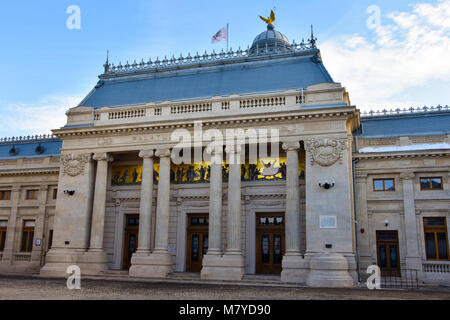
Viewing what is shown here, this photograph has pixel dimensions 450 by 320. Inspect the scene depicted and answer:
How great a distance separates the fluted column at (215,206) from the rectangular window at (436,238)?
13.3 meters

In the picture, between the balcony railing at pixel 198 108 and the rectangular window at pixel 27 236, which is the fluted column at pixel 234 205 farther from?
the rectangular window at pixel 27 236

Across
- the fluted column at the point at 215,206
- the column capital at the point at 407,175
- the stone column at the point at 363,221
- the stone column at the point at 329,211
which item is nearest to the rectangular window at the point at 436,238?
the column capital at the point at 407,175

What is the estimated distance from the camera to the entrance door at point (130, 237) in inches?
1297

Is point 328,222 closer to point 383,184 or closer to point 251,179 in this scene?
point 383,184

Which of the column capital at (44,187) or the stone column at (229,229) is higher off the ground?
the column capital at (44,187)

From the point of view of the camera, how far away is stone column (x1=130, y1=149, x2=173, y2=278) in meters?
28.8

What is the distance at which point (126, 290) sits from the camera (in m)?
21.0

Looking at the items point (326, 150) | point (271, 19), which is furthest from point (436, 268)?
point (271, 19)

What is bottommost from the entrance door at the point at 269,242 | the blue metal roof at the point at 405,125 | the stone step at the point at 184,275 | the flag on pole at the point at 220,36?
the stone step at the point at 184,275

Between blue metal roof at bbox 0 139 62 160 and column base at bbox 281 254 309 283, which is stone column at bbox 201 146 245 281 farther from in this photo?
blue metal roof at bbox 0 139 62 160

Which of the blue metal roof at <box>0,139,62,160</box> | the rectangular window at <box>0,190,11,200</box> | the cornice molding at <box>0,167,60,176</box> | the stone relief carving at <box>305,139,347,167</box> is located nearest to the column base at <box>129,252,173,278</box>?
the stone relief carving at <box>305,139,347,167</box>

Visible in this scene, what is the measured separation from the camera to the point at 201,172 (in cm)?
3200
